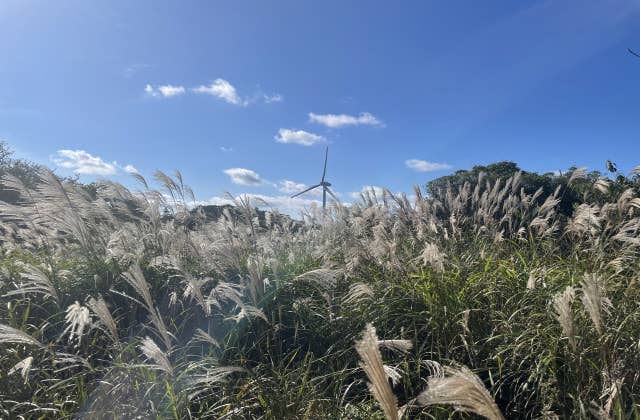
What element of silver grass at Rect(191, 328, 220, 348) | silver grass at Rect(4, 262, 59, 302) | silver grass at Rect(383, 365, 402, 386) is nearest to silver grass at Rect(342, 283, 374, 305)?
silver grass at Rect(383, 365, 402, 386)

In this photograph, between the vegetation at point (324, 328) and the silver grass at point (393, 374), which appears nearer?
the silver grass at point (393, 374)

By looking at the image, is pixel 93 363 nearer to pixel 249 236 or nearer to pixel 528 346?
pixel 249 236

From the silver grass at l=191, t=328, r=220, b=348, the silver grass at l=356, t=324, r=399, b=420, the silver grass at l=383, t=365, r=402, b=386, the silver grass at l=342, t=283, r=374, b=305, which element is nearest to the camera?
the silver grass at l=356, t=324, r=399, b=420

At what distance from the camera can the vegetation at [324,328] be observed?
204 centimetres

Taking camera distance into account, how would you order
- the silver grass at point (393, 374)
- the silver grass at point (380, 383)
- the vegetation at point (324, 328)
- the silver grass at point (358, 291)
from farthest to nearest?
1. the silver grass at point (358, 291)
2. the vegetation at point (324, 328)
3. the silver grass at point (393, 374)
4. the silver grass at point (380, 383)

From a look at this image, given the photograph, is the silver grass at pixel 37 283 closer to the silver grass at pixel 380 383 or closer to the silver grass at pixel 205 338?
the silver grass at pixel 205 338

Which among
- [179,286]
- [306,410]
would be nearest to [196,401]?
[306,410]

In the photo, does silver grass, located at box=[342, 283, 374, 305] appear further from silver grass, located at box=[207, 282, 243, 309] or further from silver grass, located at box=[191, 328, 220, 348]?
silver grass, located at box=[191, 328, 220, 348]

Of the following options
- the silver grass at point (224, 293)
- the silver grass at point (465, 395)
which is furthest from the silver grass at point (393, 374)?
the silver grass at point (224, 293)

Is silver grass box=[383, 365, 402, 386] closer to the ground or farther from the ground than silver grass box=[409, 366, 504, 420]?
closer to the ground

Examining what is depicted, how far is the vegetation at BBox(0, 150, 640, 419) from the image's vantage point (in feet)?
6.71

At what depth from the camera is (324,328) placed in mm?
3111

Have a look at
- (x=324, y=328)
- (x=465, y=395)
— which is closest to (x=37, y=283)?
(x=324, y=328)

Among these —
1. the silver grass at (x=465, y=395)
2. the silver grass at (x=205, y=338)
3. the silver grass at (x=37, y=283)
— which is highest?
the silver grass at (x=37, y=283)
